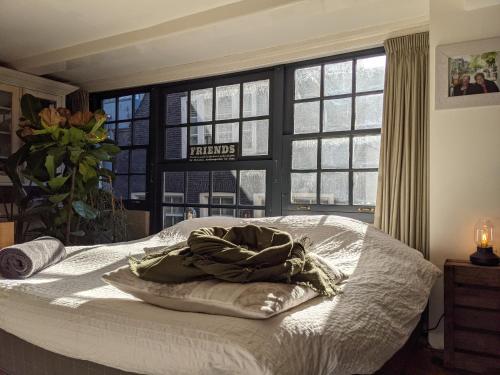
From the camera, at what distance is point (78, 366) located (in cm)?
128

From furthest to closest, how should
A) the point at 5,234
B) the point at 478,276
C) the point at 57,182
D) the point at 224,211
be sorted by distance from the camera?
the point at 224,211, the point at 57,182, the point at 5,234, the point at 478,276

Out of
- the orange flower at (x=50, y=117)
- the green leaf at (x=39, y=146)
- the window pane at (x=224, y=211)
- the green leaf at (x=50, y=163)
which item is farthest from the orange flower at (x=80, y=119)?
the window pane at (x=224, y=211)

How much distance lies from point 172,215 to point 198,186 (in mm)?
396

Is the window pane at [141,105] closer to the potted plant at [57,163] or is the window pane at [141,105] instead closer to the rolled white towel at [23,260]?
the potted plant at [57,163]

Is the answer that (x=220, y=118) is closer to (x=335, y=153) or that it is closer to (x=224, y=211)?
(x=224, y=211)

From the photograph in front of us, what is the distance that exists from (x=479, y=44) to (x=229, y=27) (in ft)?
4.95

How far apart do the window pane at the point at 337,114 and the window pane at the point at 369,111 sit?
7cm

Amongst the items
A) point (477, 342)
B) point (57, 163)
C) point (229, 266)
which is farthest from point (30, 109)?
point (477, 342)

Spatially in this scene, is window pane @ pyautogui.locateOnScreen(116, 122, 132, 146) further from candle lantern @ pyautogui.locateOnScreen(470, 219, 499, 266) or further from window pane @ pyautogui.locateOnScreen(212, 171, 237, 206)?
A: candle lantern @ pyautogui.locateOnScreen(470, 219, 499, 266)

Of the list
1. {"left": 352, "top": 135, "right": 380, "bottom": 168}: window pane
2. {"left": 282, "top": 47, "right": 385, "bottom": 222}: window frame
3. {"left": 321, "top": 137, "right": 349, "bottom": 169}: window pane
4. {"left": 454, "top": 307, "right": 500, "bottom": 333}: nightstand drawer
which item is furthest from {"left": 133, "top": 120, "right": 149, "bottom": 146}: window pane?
{"left": 454, "top": 307, "right": 500, "bottom": 333}: nightstand drawer

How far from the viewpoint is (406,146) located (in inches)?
101

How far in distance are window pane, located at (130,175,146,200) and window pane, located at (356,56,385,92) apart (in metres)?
2.17

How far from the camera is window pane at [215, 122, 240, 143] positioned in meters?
3.43

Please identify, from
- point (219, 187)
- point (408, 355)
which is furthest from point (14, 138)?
point (408, 355)
